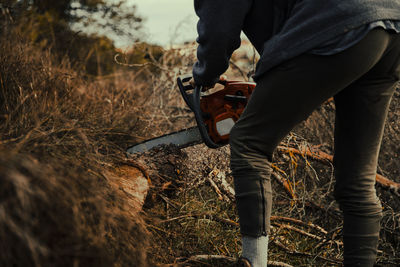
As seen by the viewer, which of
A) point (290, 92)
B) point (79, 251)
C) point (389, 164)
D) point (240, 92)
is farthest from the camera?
point (389, 164)

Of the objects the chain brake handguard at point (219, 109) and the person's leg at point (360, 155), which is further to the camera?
the chain brake handguard at point (219, 109)

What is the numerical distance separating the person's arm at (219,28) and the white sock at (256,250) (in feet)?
2.71

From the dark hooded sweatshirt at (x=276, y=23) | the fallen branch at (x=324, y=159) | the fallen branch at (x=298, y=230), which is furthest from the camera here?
the fallen branch at (x=324, y=159)

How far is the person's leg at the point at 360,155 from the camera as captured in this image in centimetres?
163

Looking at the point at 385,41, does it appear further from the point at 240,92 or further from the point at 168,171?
the point at 168,171

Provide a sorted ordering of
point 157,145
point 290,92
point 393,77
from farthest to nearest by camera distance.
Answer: point 157,145 → point 393,77 → point 290,92

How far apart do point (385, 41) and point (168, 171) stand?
1.46 meters

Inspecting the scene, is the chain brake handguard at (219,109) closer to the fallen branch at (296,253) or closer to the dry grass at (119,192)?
the dry grass at (119,192)

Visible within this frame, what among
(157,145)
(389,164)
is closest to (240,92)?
(157,145)

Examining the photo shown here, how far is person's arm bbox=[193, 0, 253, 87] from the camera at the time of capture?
1552 mm

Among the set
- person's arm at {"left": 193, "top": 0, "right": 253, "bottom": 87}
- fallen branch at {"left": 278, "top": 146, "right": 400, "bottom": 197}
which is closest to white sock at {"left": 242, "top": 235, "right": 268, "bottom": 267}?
person's arm at {"left": 193, "top": 0, "right": 253, "bottom": 87}

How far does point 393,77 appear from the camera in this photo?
63.8 inches

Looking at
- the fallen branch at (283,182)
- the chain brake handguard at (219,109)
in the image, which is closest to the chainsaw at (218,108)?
the chain brake handguard at (219,109)

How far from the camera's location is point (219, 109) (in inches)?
91.6
